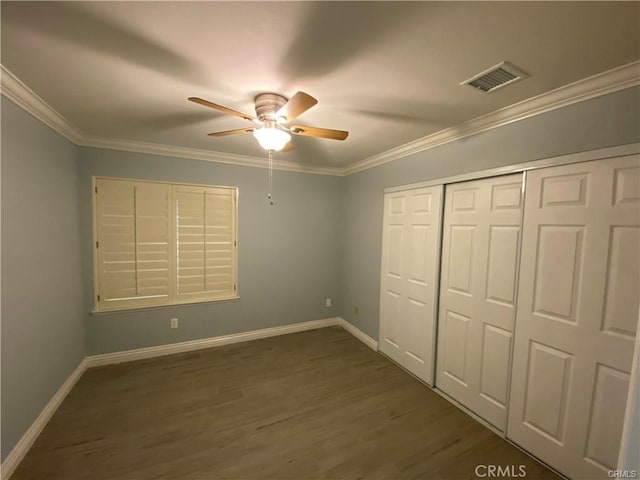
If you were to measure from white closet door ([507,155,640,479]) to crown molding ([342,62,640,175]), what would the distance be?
0.43 metres

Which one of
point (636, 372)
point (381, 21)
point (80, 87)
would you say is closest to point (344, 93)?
point (381, 21)

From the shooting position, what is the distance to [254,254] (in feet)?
12.0

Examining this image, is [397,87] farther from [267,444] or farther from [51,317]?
[51,317]

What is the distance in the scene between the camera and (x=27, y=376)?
6.16 ft

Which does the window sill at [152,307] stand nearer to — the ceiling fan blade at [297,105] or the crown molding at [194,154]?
the crown molding at [194,154]

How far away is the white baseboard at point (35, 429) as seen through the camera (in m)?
1.66

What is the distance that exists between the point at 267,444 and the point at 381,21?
2713 mm

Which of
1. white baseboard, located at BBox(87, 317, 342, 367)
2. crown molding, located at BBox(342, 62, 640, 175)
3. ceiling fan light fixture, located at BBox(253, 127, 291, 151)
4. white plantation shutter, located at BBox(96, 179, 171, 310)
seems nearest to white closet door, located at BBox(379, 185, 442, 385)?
crown molding, located at BBox(342, 62, 640, 175)

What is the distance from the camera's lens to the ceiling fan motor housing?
1832 mm

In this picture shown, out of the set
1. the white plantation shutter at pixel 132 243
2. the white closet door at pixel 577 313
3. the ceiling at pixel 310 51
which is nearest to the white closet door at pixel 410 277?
the white closet door at pixel 577 313

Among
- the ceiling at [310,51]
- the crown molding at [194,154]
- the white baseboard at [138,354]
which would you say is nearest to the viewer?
the ceiling at [310,51]

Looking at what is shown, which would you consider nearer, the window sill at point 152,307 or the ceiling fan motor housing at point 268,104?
the ceiling fan motor housing at point 268,104

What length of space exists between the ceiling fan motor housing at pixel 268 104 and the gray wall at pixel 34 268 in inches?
62.0

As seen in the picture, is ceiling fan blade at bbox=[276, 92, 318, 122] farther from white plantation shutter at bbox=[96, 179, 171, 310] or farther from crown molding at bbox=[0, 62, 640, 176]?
white plantation shutter at bbox=[96, 179, 171, 310]
